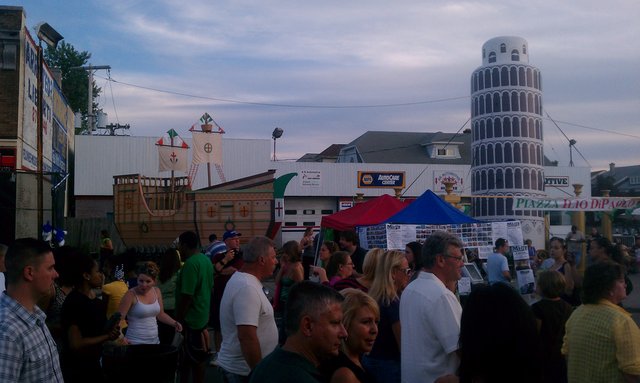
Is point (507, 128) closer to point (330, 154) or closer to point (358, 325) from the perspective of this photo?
point (358, 325)

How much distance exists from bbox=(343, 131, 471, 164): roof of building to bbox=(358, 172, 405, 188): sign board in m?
7.56

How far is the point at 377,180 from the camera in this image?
38.2 m

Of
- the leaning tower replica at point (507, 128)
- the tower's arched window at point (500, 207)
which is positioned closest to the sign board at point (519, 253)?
the leaning tower replica at point (507, 128)

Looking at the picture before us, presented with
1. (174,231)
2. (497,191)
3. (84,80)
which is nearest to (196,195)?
(174,231)

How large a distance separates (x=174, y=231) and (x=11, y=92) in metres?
15.2

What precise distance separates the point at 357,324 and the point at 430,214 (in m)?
9.56

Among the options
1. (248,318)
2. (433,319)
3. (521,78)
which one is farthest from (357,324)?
(521,78)

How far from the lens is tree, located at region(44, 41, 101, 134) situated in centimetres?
5784

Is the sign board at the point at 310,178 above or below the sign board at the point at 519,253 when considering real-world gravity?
above

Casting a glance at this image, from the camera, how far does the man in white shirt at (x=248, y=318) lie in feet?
14.0

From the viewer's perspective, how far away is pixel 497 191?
24797 millimetres

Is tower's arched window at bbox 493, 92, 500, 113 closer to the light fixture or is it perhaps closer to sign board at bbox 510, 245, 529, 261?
sign board at bbox 510, 245, 529, 261

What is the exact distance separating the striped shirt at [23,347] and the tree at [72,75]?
57609 millimetres

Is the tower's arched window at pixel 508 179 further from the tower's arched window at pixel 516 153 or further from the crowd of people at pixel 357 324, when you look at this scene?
the crowd of people at pixel 357 324
